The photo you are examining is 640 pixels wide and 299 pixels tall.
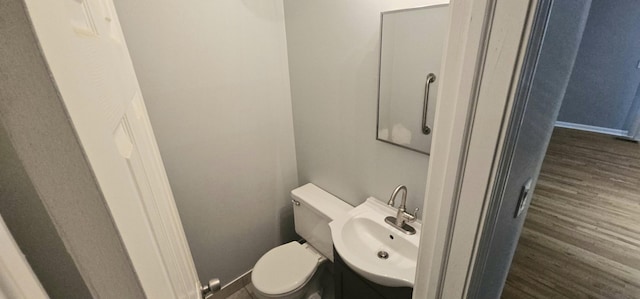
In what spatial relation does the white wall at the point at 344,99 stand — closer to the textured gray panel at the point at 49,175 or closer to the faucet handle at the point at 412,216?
the faucet handle at the point at 412,216

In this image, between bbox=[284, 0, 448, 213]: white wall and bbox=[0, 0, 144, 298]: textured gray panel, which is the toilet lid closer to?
bbox=[284, 0, 448, 213]: white wall

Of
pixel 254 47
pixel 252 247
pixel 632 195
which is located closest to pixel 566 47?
pixel 254 47

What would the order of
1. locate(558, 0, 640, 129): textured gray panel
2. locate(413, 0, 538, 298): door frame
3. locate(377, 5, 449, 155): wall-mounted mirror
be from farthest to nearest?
1. locate(558, 0, 640, 129): textured gray panel
2. locate(377, 5, 449, 155): wall-mounted mirror
3. locate(413, 0, 538, 298): door frame

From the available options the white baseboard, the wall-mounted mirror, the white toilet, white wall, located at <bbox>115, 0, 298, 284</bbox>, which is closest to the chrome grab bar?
the wall-mounted mirror

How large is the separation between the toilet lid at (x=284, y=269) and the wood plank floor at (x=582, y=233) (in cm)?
129

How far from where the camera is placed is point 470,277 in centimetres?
62

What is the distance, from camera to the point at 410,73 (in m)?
1.09

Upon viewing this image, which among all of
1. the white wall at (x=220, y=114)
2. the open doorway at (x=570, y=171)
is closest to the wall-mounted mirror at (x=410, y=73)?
the open doorway at (x=570, y=171)

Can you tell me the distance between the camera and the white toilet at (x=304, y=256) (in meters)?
1.46

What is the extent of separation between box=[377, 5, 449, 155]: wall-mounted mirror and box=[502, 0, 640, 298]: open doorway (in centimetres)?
53

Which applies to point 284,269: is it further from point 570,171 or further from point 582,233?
point 570,171

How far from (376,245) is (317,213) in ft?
1.35

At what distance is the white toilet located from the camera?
57.6 inches

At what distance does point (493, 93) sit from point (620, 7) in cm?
497
